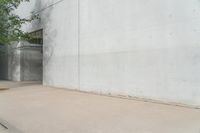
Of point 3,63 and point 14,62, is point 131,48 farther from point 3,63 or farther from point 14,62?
point 3,63

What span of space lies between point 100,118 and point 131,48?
15.9ft

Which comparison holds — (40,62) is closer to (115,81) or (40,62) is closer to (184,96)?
(115,81)

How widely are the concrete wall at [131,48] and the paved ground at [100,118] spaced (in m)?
1.08

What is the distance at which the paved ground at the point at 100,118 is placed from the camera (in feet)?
24.9

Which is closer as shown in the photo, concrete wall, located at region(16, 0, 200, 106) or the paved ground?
the paved ground

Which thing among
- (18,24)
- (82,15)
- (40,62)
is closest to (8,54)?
(40,62)

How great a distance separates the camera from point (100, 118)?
29.4 ft

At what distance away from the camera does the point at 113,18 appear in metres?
14.2

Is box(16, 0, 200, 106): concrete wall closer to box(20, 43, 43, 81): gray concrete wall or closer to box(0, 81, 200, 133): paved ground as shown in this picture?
A: box(0, 81, 200, 133): paved ground

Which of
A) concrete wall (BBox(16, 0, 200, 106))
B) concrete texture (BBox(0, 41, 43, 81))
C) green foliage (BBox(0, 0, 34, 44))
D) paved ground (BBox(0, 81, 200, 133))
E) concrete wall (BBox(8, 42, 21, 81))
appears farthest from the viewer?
concrete wall (BBox(8, 42, 21, 81))

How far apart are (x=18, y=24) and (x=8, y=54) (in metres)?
10.4

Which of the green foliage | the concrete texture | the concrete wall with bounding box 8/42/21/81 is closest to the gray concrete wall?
the concrete texture

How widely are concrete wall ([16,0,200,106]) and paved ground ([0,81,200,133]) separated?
1.08 m

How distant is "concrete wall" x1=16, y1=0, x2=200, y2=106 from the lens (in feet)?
35.1
